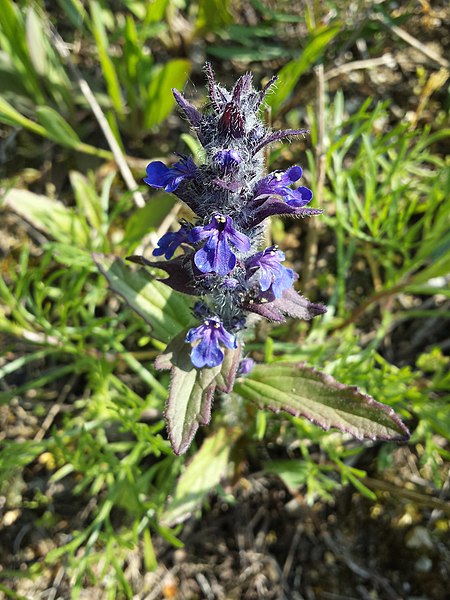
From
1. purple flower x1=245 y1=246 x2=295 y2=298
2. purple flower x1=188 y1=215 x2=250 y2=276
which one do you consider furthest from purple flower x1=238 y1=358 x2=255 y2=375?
purple flower x1=188 y1=215 x2=250 y2=276

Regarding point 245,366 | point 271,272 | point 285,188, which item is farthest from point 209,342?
point 285,188

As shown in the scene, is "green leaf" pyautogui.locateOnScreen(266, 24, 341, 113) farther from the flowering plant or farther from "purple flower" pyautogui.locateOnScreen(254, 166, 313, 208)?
"purple flower" pyautogui.locateOnScreen(254, 166, 313, 208)

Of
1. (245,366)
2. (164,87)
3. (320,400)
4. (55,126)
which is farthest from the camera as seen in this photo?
(164,87)

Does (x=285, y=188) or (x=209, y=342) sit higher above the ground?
(x=285, y=188)

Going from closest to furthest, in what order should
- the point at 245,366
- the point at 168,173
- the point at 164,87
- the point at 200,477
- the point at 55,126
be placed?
the point at 168,173 < the point at 245,366 < the point at 200,477 < the point at 55,126 < the point at 164,87

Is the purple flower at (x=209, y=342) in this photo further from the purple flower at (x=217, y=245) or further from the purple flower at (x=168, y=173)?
the purple flower at (x=168, y=173)

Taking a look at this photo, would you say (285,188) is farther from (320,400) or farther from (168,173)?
(320,400)

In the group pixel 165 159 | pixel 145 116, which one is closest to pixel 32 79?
pixel 145 116
